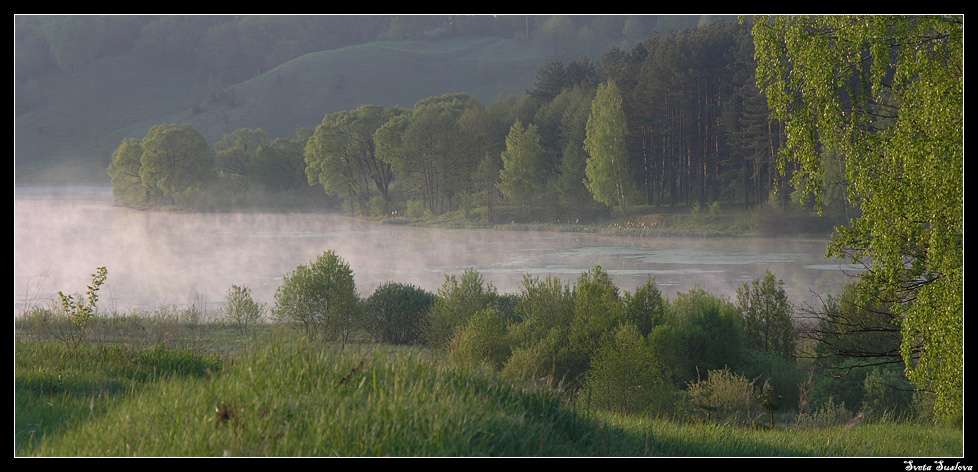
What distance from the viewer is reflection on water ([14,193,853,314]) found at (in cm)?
2944

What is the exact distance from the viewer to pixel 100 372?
7.23 metres

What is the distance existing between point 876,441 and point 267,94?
483ft

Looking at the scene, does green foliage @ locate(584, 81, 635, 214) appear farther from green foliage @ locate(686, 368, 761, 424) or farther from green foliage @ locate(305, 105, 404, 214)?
green foliage @ locate(686, 368, 761, 424)

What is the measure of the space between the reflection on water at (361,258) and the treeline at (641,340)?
18.2ft

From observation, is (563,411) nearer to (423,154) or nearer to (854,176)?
(854,176)

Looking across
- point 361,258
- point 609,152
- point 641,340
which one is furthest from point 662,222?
point 641,340

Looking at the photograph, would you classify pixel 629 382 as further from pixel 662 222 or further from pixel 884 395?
pixel 662 222

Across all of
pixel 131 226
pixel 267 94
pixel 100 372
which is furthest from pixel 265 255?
pixel 267 94

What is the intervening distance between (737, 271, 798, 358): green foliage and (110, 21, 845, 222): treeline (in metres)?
29.0

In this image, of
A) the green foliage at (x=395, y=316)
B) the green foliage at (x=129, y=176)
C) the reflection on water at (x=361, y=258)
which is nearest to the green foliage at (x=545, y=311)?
the green foliage at (x=395, y=316)

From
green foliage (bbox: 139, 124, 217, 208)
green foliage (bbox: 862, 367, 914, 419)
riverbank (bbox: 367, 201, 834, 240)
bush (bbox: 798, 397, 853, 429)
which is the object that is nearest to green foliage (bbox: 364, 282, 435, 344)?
bush (bbox: 798, 397, 853, 429)

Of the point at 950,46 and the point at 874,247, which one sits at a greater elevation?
the point at 950,46

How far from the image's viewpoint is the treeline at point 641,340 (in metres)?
12.5

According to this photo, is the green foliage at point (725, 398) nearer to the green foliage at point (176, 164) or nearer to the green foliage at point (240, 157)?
the green foliage at point (176, 164)
